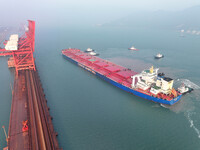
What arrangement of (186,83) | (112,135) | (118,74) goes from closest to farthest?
1. (112,135)
2. (186,83)
3. (118,74)

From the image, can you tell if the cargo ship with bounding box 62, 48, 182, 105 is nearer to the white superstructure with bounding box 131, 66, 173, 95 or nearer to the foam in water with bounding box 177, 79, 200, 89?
the white superstructure with bounding box 131, 66, 173, 95

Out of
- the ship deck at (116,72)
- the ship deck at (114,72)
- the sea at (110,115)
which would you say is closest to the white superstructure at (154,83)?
the ship deck at (116,72)

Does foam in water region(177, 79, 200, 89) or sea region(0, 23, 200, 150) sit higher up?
foam in water region(177, 79, 200, 89)

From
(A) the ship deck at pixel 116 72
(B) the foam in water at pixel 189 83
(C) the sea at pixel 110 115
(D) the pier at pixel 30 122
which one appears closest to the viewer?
(D) the pier at pixel 30 122

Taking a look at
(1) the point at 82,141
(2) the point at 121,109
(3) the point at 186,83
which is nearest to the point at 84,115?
(1) the point at 82,141

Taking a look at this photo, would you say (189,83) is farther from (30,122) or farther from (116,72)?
(30,122)

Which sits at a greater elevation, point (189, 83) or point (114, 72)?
point (114, 72)

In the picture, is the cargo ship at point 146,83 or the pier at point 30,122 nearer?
the pier at point 30,122

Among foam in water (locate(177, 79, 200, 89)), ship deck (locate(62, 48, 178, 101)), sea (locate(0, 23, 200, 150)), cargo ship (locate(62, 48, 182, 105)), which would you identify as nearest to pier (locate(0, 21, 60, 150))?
sea (locate(0, 23, 200, 150))

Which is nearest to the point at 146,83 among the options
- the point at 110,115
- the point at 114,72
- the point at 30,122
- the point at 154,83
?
the point at 154,83

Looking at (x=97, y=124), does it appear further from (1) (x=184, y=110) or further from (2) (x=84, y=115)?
(1) (x=184, y=110)

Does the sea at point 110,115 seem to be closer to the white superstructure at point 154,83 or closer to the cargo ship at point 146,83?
the cargo ship at point 146,83
